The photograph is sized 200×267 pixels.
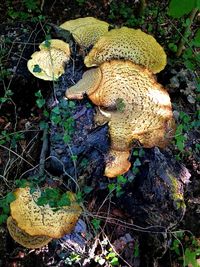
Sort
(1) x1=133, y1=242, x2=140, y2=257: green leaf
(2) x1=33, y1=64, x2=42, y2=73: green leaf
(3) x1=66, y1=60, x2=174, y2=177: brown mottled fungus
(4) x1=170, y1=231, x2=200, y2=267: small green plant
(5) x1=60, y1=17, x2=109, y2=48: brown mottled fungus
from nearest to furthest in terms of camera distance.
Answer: (3) x1=66, y1=60, x2=174, y2=177: brown mottled fungus → (1) x1=133, y1=242, x2=140, y2=257: green leaf → (4) x1=170, y1=231, x2=200, y2=267: small green plant → (2) x1=33, y1=64, x2=42, y2=73: green leaf → (5) x1=60, y1=17, x2=109, y2=48: brown mottled fungus

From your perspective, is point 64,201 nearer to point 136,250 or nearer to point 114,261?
point 114,261

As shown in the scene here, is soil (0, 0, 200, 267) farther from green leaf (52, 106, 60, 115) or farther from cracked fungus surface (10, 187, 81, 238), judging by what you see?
cracked fungus surface (10, 187, 81, 238)

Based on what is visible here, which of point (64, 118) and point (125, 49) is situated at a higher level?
point (125, 49)

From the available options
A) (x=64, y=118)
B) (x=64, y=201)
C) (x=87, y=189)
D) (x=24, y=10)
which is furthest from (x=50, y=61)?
(x=24, y=10)

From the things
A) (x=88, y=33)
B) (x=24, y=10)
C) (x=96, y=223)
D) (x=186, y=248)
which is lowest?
(x=186, y=248)

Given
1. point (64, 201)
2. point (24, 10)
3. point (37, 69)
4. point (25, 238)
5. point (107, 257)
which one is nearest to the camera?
point (64, 201)

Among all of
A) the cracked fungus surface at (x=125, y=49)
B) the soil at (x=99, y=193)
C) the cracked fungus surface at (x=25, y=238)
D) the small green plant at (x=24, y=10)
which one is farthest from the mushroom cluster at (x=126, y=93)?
the small green plant at (x=24, y=10)

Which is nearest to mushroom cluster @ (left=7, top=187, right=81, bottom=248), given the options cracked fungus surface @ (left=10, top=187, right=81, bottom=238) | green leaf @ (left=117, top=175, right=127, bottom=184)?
cracked fungus surface @ (left=10, top=187, right=81, bottom=238)

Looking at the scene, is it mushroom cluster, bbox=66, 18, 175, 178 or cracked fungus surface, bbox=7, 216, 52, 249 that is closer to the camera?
cracked fungus surface, bbox=7, 216, 52, 249
